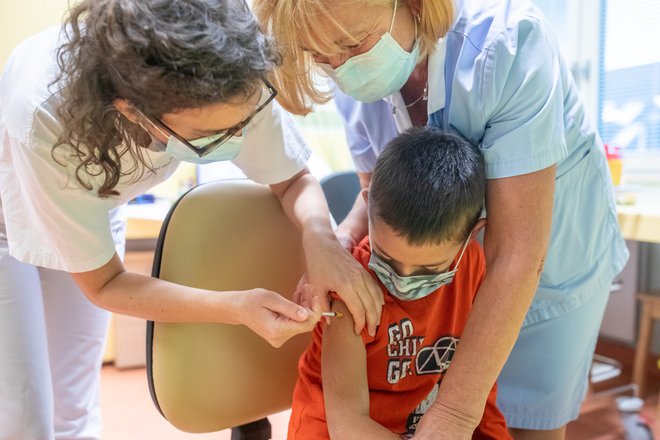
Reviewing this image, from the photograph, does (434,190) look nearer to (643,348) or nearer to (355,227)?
(355,227)

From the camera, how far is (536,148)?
83cm

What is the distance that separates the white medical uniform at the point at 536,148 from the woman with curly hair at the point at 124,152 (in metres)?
0.25

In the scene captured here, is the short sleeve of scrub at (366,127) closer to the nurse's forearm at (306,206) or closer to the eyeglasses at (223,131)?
the nurse's forearm at (306,206)

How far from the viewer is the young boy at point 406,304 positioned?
0.90 m

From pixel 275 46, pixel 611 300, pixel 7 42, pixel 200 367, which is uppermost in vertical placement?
pixel 7 42

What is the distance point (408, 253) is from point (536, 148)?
25 centimetres

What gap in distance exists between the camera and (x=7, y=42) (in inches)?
112

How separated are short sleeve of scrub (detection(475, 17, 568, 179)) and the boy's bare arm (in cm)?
35

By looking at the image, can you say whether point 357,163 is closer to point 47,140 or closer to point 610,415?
point 47,140

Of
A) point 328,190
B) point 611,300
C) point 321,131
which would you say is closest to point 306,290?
point 328,190

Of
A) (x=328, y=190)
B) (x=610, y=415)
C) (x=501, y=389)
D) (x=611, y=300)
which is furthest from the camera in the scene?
(x=611, y=300)

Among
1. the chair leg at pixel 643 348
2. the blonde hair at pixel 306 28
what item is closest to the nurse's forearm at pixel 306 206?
the blonde hair at pixel 306 28

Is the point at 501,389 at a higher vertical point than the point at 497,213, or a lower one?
lower

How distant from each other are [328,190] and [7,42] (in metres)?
2.17
